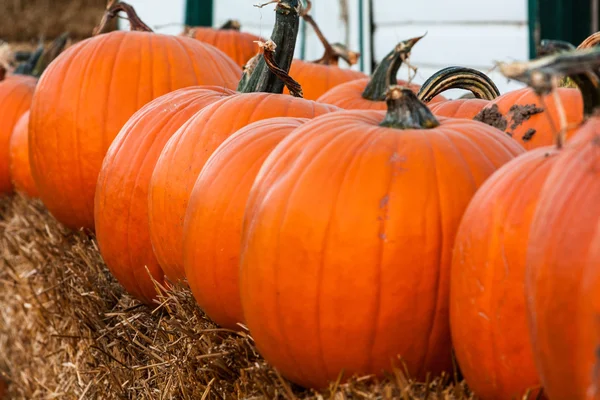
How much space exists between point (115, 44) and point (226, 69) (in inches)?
14.7

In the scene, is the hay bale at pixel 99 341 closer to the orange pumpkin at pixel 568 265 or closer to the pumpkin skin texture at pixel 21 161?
the pumpkin skin texture at pixel 21 161

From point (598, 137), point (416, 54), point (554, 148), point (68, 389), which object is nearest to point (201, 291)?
point (554, 148)

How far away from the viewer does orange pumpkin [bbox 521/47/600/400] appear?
999 millimetres

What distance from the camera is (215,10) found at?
288 inches

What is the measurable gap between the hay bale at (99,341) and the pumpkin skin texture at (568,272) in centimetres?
28

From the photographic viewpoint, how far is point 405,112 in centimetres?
153

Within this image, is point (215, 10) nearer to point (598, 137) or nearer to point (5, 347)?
point (5, 347)

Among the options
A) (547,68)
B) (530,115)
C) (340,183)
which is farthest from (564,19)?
(547,68)

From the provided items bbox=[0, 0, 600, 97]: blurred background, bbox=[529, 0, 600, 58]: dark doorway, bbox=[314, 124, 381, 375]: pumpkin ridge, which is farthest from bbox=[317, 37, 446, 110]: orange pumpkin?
bbox=[529, 0, 600, 58]: dark doorway

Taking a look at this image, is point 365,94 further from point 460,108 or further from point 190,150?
point 190,150

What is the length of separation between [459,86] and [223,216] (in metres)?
0.83

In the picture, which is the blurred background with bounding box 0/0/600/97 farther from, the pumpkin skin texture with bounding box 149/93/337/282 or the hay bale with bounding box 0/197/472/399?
the hay bale with bounding box 0/197/472/399

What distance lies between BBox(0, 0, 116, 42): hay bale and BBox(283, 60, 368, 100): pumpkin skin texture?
6132 millimetres

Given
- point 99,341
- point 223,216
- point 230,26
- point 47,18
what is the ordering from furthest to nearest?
point 47,18, point 230,26, point 99,341, point 223,216
